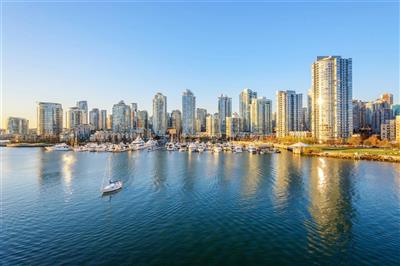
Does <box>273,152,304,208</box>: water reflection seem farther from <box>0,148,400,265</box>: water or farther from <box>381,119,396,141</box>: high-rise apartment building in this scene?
<box>381,119,396,141</box>: high-rise apartment building

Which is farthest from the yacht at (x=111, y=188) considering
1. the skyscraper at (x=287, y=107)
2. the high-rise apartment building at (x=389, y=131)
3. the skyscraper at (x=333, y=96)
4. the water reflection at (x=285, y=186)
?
the skyscraper at (x=287, y=107)

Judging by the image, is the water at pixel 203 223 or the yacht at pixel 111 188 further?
the yacht at pixel 111 188

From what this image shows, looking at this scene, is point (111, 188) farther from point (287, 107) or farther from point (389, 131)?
point (287, 107)

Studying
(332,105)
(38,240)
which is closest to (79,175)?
(38,240)

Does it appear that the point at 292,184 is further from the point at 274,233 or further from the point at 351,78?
the point at 351,78

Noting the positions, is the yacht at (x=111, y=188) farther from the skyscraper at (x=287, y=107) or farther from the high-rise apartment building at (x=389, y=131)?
the skyscraper at (x=287, y=107)

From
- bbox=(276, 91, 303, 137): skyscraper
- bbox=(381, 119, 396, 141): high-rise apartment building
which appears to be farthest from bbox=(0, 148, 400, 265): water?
bbox=(276, 91, 303, 137): skyscraper
